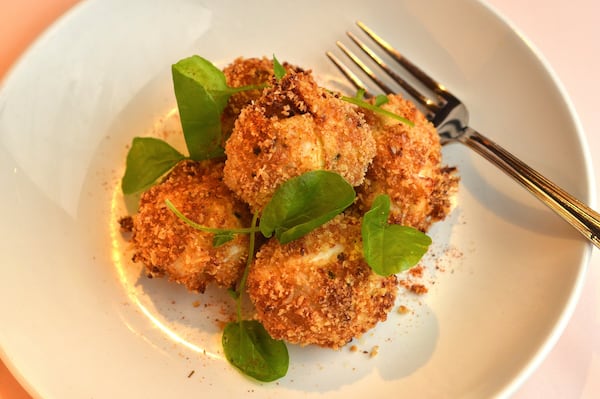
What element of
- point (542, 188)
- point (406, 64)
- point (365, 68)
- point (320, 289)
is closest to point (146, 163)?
point (320, 289)

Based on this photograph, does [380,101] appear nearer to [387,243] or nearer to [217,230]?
[387,243]

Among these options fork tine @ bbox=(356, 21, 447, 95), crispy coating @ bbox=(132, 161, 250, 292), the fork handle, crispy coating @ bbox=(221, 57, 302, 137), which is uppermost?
fork tine @ bbox=(356, 21, 447, 95)

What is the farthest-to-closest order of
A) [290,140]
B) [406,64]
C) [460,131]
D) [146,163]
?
[406,64] → [460,131] → [146,163] → [290,140]

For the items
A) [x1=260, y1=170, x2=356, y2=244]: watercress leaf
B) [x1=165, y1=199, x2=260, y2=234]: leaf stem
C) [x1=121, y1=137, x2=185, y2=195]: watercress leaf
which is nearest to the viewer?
[x1=260, y1=170, x2=356, y2=244]: watercress leaf

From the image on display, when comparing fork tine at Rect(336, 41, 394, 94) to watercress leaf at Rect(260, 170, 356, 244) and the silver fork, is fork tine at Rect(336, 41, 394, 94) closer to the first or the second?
the silver fork

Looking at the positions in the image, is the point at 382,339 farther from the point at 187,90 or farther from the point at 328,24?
the point at 328,24

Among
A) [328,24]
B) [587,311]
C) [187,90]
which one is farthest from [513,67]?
[187,90]

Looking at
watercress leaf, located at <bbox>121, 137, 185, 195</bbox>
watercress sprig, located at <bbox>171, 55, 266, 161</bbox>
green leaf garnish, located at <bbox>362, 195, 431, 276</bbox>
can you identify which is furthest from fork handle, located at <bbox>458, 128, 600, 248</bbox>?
watercress leaf, located at <bbox>121, 137, 185, 195</bbox>
